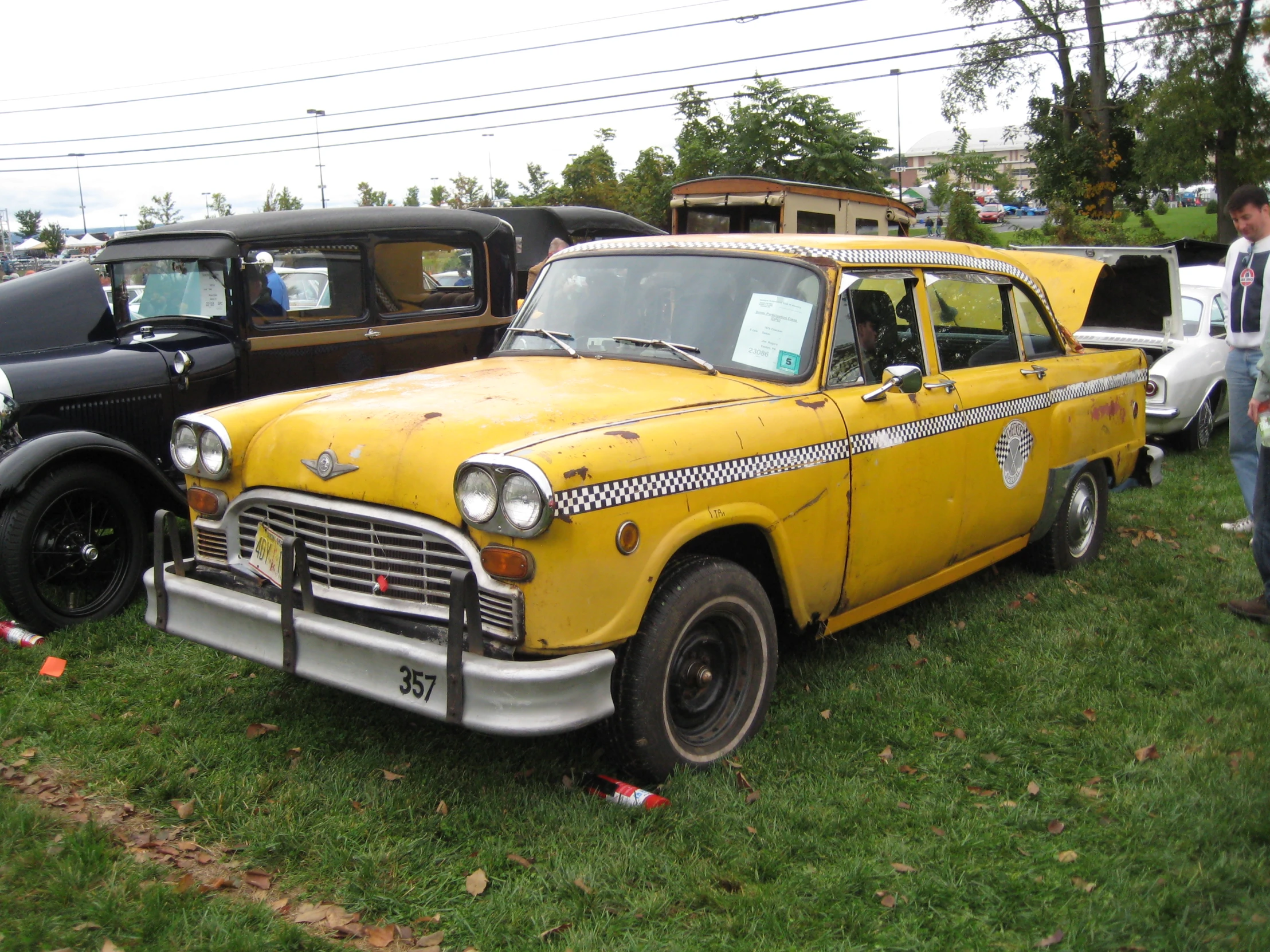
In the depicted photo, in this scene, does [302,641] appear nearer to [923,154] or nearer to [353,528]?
[353,528]

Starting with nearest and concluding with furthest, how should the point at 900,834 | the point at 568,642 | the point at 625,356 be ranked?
the point at 568,642, the point at 900,834, the point at 625,356

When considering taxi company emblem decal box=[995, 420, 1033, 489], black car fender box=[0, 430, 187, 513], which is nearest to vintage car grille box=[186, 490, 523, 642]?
black car fender box=[0, 430, 187, 513]

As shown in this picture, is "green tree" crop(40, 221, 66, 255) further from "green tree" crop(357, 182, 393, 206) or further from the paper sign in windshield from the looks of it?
the paper sign in windshield

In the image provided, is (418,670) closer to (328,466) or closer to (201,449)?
(328,466)

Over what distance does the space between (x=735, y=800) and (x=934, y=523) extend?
174 cm

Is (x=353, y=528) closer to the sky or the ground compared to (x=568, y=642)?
closer to the sky

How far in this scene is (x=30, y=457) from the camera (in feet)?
15.8

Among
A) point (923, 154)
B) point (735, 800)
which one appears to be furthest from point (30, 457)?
Result: point (923, 154)

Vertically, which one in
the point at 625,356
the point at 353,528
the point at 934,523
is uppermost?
the point at 625,356

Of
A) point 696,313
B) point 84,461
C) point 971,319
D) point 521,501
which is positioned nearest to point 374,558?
point 521,501

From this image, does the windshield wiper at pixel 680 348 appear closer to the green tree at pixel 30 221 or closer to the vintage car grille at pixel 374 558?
the vintage car grille at pixel 374 558

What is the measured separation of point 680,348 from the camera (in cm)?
418

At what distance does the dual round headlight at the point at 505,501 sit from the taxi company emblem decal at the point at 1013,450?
281 centimetres

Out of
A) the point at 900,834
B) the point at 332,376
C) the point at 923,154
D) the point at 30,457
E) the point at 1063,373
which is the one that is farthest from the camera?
the point at 923,154
